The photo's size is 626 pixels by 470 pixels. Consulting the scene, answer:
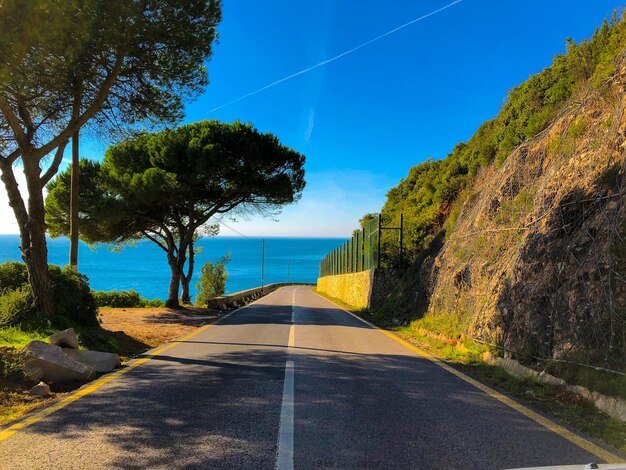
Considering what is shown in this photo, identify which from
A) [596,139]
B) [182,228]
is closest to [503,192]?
[596,139]

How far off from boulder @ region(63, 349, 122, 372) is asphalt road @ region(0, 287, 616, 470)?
1.45 feet

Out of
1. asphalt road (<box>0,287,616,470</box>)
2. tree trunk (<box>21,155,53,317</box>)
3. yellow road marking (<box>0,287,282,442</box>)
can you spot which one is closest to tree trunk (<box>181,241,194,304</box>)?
tree trunk (<box>21,155,53,317</box>)

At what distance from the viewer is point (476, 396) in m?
5.98

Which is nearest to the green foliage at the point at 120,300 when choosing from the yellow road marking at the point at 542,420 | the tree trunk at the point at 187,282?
the tree trunk at the point at 187,282

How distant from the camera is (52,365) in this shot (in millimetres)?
6703

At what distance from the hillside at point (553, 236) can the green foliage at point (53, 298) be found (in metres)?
8.76

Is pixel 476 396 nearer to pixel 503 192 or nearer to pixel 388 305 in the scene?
pixel 503 192

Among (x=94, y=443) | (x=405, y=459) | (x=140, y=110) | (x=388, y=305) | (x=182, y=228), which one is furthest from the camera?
(x=182, y=228)

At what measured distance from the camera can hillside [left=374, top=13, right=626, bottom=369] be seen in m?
6.36

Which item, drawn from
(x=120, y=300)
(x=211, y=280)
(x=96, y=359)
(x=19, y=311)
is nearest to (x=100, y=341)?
(x=19, y=311)

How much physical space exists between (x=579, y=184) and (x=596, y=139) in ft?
3.61

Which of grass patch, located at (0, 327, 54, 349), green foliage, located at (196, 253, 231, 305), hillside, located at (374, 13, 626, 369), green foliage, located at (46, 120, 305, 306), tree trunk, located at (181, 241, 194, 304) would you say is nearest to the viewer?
hillside, located at (374, 13, 626, 369)

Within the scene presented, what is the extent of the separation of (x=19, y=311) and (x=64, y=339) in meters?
2.57

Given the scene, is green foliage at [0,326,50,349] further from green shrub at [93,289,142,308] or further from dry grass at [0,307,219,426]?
green shrub at [93,289,142,308]
